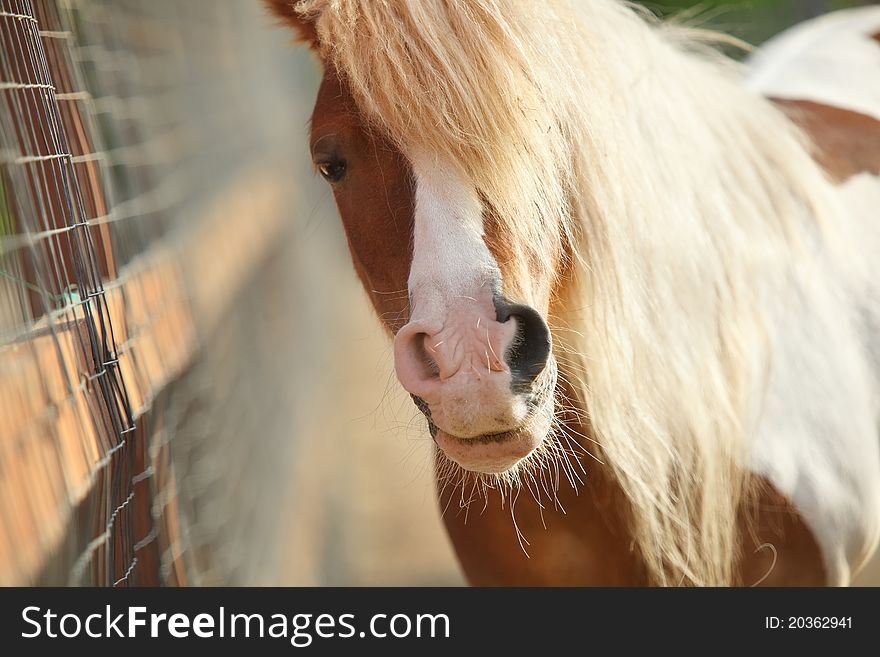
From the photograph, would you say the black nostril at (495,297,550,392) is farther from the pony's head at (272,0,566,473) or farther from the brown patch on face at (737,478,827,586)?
the brown patch on face at (737,478,827,586)

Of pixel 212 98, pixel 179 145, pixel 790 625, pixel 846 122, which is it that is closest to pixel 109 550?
pixel 790 625

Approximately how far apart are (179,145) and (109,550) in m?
2.50

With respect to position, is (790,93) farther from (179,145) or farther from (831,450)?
(179,145)

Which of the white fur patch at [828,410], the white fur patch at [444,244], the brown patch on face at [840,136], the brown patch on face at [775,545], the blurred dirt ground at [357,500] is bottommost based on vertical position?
the blurred dirt ground at [357,500]

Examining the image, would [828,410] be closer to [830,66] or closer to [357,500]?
[830,66]

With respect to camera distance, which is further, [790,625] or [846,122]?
[846,122]

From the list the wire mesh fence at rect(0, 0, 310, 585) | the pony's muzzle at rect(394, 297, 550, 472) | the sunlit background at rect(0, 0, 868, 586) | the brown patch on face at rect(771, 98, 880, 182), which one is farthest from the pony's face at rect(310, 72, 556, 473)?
the brown patch on face at rect(771, 98, 880, 182)

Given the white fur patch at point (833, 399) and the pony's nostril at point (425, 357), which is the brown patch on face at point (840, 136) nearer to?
the white fur patch at point (833, 399)

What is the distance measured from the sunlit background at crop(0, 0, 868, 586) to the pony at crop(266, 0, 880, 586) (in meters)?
0.27

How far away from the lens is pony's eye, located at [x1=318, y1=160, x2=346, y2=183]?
137cm

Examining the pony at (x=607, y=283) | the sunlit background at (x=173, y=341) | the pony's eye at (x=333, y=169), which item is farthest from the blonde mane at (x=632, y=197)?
the sunlit background at (x=173, y=341)

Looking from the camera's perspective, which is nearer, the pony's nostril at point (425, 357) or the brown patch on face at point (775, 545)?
the pony's nostril at point (425, 357)

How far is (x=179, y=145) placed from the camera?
11.4 feet

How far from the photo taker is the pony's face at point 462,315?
1.06m
